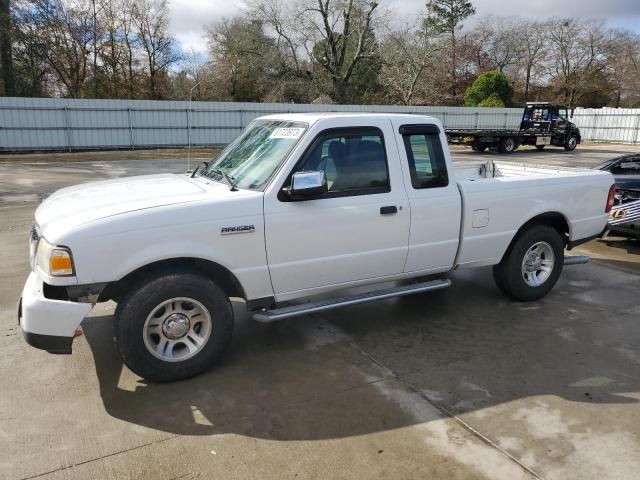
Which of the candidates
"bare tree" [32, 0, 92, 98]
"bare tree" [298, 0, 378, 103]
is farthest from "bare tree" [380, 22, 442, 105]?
"bare tree" [32, 0, 92, 98]

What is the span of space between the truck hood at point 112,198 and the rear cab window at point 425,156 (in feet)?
5.45

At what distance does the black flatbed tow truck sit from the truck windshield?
22.3 metres

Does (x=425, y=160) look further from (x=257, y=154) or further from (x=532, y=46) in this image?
(x=532, y=46)

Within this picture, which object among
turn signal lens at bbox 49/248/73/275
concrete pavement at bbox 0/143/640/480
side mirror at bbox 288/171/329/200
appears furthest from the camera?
side mirror at bbox 288/171/329/200

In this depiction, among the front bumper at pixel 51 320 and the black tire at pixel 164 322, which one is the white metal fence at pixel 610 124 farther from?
the front bumper at pixel 51 320

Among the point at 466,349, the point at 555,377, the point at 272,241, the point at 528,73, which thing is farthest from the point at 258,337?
the point at 528,73

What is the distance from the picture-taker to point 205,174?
484cm

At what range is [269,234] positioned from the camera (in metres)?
4.01

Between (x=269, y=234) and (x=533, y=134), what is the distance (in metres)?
26.8

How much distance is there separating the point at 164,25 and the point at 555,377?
38.6 meters

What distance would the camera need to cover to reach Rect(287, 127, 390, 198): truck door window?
14.1 ft

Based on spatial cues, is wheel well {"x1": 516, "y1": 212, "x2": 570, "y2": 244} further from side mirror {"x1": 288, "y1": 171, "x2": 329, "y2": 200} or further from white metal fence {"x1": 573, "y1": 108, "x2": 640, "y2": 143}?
white metal fence {"x1": 573, "y1": 108, "x2": 640, "y2": 143}

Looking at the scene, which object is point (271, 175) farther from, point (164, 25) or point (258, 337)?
point (164, 25)

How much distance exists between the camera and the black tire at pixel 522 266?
215 inches
